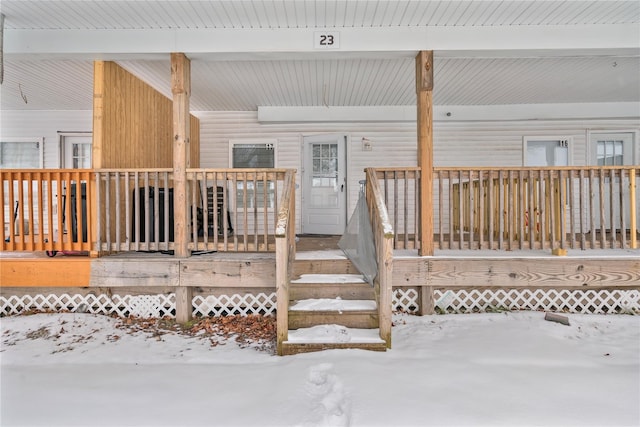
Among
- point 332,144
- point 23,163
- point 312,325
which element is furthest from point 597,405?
point 23,163

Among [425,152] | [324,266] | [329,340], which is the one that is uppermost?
[425,152]

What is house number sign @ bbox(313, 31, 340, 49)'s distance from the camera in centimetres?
411

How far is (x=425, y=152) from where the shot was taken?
13.8 ft

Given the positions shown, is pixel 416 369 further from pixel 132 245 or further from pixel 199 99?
pixel 199 99

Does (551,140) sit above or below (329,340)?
above

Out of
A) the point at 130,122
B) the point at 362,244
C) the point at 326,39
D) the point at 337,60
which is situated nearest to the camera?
the point at 362,244

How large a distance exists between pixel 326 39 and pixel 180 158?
6.64 ft

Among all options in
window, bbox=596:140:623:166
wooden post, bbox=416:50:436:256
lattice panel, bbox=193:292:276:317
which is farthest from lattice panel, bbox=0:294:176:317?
window, bbox=596:140:623:166

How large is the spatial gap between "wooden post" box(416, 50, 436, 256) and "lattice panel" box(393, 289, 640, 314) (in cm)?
57

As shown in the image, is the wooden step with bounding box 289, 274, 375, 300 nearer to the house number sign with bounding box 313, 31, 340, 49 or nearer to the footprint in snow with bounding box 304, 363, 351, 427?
the footprint in snow with bounding box 304, 363, 351, 427

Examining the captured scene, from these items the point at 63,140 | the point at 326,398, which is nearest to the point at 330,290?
the point at 326,398

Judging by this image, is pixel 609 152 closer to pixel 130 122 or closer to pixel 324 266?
pixel 324 266

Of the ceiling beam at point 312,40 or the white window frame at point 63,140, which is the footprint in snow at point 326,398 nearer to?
the ceiling beam at point 312,40

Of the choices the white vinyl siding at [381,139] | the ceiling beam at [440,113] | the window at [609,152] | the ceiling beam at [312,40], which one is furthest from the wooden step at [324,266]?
the window at [609,152]
